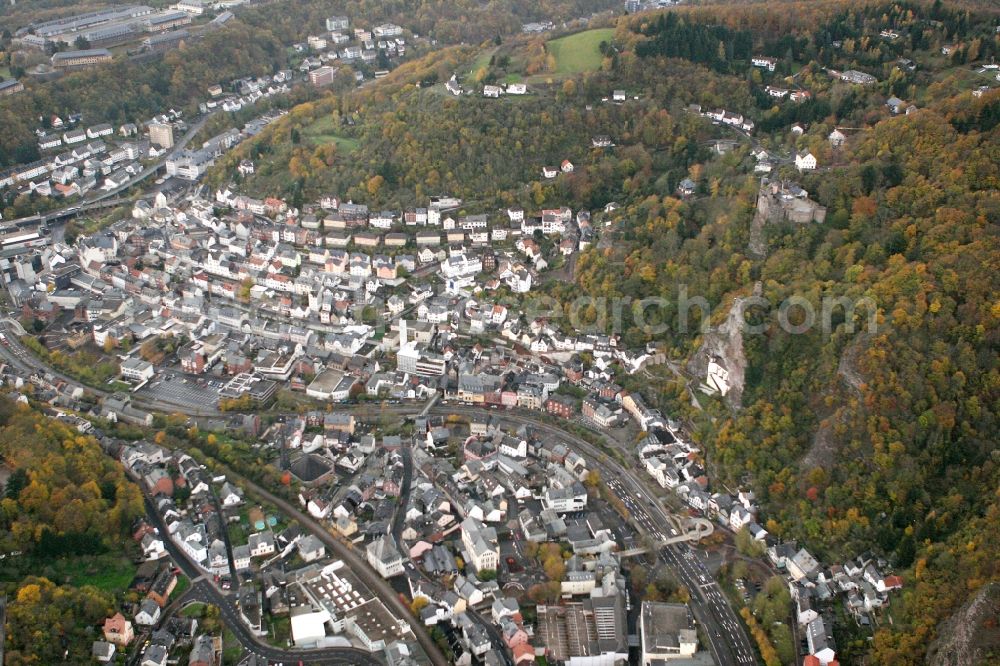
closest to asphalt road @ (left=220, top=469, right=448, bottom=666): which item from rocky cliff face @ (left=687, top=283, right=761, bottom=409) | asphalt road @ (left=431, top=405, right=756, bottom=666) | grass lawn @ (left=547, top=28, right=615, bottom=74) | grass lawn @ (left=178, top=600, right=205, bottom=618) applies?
grass lawn @ (left=178, top=600, right=205, bottom=618)

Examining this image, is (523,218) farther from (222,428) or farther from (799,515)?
(799,515)

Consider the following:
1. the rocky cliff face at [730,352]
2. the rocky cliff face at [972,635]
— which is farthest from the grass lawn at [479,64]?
the rocky cliff face at [972,635]

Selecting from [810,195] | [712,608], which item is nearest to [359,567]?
[712,608]

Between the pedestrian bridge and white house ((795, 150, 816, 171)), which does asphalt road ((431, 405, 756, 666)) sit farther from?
white house ((795, 150, 816, 171))

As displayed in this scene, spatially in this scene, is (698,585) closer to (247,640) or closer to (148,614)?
(247,640)

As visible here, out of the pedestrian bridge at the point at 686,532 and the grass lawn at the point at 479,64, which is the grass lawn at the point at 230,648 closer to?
the pedestrian bridge at the point at 686,532

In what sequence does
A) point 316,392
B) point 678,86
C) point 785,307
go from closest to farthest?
point 785,307
point 316,392
point 678,86

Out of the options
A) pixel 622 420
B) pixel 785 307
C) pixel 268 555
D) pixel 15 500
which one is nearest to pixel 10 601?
pixel 15 500
